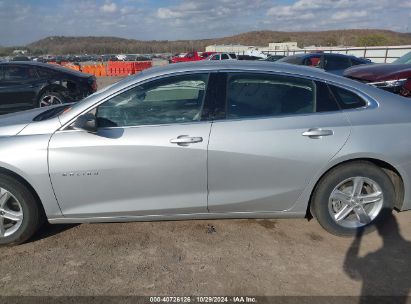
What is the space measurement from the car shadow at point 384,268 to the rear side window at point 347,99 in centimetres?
118

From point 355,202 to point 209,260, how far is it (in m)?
1.46

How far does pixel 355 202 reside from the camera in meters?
3.21

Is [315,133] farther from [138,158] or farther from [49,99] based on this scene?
[49,99]

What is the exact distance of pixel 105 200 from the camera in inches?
119

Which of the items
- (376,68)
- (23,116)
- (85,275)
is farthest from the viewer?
(376,68)

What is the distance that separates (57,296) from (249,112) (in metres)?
2.11

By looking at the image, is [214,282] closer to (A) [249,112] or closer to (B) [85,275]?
(B) [85,275]

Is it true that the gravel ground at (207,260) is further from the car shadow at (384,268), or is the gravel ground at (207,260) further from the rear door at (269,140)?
the rear door at (269,140)

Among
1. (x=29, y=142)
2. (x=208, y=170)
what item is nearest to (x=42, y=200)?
(x=29, y=142)

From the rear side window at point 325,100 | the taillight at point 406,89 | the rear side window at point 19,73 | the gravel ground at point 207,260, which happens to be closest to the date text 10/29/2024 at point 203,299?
the gravel ground at point 207,260

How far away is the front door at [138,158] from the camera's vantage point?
2895 millimetres

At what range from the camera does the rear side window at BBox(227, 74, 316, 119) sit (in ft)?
9.95

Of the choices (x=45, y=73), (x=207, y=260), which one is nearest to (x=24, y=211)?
(x=207, y=260)

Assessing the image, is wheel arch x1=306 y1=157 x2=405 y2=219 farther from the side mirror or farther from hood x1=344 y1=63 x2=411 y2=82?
hood x1=344 y1=63 x2=411 y2=82
